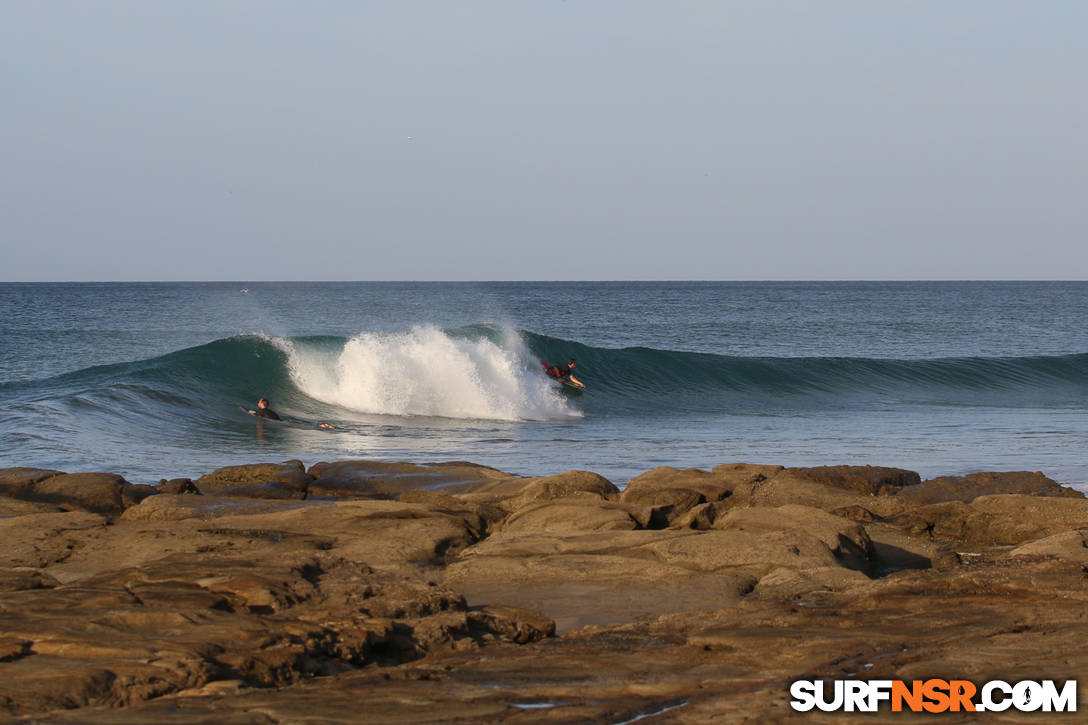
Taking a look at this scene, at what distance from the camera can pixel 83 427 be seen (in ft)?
51.4

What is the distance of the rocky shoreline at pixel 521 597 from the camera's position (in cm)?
424

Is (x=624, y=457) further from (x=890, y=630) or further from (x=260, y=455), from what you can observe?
(x=890, y=630)

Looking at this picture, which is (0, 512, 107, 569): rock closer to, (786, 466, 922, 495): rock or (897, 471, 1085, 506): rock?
(786, 466, 922, 495): rock

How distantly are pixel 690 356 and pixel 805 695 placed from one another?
25.3 meters

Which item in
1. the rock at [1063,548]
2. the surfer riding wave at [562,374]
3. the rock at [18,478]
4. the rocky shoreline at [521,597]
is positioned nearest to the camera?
the rocky shoreline at [521,597]

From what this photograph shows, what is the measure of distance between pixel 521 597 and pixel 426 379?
15848 mm

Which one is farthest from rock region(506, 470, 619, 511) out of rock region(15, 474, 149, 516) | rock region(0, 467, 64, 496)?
rock region(0, 467, 64, 496)

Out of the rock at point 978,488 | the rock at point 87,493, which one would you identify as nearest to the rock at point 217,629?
the rock at point 87,493

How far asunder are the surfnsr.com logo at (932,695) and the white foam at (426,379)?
53.1 feet

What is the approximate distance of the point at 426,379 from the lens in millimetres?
21953

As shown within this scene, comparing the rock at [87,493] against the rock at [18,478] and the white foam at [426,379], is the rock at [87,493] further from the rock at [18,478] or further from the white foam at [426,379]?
the white foam at [426,379]

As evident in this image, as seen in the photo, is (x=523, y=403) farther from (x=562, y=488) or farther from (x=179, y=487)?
(x=562, y=488)

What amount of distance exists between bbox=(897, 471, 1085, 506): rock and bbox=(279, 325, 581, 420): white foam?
11118 mm

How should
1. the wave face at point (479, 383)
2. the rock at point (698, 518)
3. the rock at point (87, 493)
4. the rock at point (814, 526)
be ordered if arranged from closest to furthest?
1. the rock at point (814, 526)
2. the rock at point (698, 518)
3. the rock at point (87, 493)
4. the wave face at point (479, 383)
